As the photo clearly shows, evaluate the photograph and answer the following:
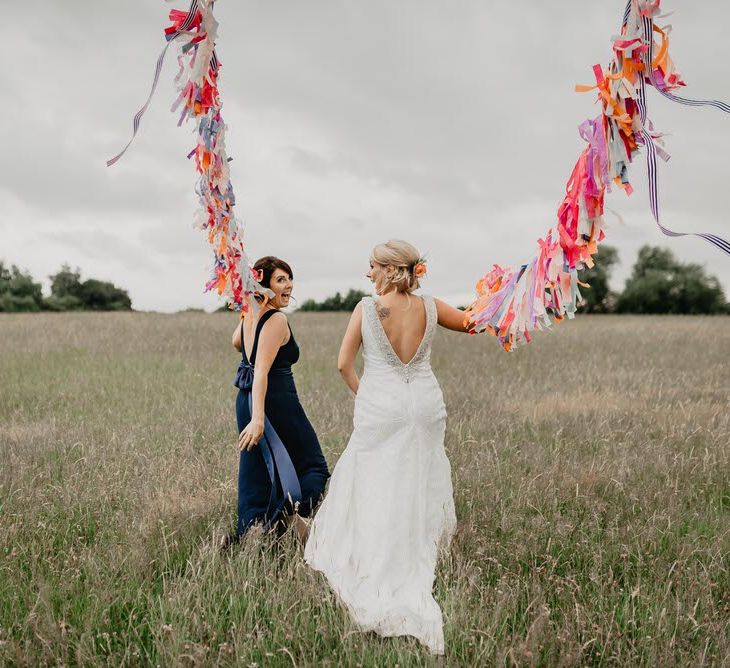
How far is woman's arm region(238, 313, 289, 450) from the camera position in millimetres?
4059

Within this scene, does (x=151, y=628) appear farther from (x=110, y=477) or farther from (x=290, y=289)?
(x=110, y=477)

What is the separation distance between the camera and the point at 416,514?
12.6ft

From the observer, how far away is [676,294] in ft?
173

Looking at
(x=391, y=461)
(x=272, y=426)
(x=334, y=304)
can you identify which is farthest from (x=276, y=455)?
(x=334, y=304)

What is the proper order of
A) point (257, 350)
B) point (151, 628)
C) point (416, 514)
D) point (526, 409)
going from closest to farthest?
1. point (151, 628)
2. point (416, 514)
3. point (257, 350)
4. point (526, 409)

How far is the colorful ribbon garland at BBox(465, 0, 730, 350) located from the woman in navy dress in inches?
45.9

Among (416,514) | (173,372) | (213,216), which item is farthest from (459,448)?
(173,372)

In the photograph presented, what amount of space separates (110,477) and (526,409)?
4.94 metres

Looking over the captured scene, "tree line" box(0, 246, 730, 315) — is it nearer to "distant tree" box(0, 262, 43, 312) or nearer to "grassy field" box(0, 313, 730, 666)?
"distant tree" box(0, 262, 43, 312)

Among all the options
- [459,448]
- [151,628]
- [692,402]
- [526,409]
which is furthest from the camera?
[692,402]

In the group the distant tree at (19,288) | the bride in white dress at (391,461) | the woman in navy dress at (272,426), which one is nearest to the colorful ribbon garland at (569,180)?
the woman in navy dress at (272,426)

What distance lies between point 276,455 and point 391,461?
0.79 m

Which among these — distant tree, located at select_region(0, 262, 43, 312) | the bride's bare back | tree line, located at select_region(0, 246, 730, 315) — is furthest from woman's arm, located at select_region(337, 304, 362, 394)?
distant tree, located at select_region(0, 262, 43, 312)

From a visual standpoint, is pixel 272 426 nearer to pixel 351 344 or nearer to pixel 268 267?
pixel 351 344
